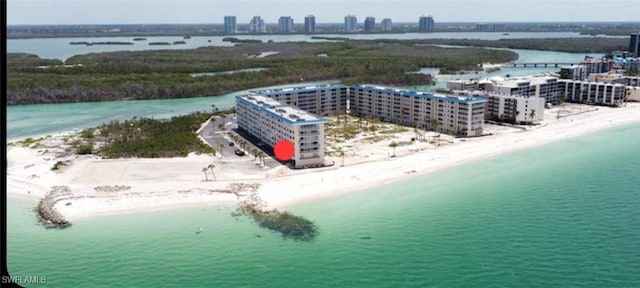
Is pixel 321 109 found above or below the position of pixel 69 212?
above

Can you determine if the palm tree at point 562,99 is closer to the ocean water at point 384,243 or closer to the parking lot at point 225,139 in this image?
the ocean water at point 384,243

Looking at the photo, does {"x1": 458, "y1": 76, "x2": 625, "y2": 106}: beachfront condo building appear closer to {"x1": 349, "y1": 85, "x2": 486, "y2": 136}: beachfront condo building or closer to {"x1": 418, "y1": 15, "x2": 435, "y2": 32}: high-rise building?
{"x1": 349, "y1": 85, "x2": 486, "y2": 136}: beachfront condo building

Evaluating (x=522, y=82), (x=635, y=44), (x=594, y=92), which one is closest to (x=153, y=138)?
(x=522, y=82)

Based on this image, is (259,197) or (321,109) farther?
(321,109)

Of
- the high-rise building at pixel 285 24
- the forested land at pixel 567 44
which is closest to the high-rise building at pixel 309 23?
the high-rise building at pixel 285 24

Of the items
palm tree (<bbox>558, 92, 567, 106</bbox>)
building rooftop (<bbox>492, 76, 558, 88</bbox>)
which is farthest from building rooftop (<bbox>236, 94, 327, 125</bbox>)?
palm tree (<bbox>558, 92, 567, 106</bbox>)

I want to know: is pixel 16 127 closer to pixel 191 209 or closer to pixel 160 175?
pixel 160 175

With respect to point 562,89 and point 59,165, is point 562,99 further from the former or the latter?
point 59,165

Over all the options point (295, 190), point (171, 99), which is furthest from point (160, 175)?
point (171, 99)
